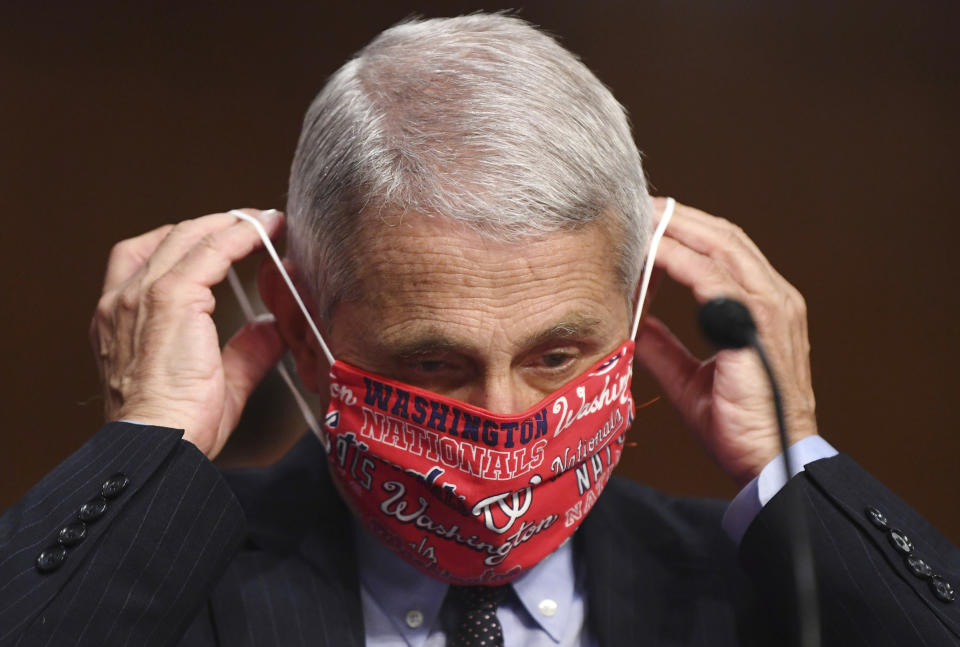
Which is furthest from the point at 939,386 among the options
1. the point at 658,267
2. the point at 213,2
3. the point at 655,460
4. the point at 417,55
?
the point at 213,2

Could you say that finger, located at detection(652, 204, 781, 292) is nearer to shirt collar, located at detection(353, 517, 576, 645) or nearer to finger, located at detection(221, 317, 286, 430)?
shirt collar, located at detection(353, 517, 576, 645)

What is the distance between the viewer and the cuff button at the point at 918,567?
1.68 meters

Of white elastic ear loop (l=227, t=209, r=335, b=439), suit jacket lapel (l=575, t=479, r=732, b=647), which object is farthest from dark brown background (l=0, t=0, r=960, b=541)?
suit jacket lapel (l=575, t=479, r=732, b=647)

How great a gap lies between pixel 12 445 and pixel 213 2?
1.40 metres

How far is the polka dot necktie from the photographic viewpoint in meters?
1.77

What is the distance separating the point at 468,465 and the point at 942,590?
81 cm

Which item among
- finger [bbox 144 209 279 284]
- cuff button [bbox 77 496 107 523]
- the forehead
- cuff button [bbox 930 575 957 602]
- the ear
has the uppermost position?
the forehead

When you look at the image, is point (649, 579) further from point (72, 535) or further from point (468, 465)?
point (72, 535)

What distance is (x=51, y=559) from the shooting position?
156 cm

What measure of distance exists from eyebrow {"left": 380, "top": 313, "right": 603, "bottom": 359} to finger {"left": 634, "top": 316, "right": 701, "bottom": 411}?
0.39 m

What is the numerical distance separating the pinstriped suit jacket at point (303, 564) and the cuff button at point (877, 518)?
0.03 feet

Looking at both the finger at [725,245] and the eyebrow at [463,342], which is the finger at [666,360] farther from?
the eyebrow at [463,342]

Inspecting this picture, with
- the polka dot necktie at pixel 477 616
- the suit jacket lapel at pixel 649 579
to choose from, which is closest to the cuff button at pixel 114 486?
the polka dot necktie at pixel 477 616

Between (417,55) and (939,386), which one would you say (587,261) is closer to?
(417,55)
